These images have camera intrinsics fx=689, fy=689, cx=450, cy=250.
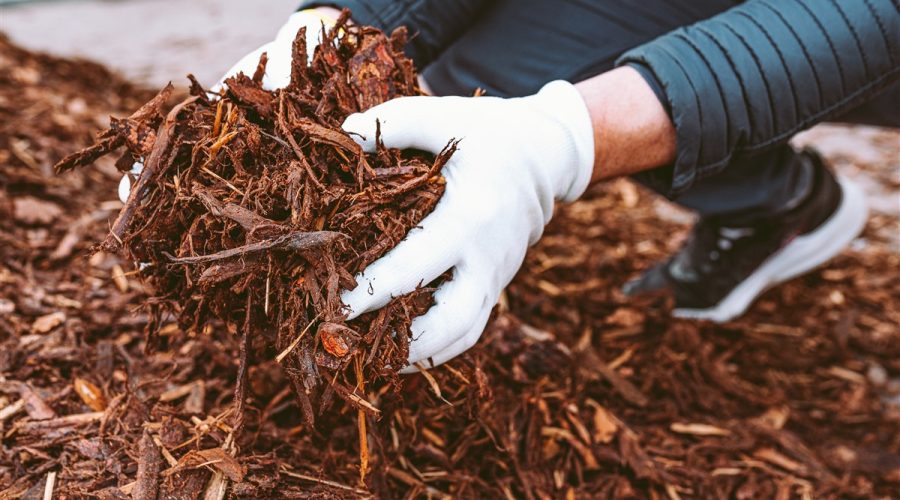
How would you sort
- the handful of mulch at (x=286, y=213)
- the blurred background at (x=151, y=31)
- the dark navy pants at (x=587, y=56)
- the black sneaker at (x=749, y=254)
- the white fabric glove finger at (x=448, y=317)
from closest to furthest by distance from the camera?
the handful of mulch at (x=286, y=213) → the white fabric glove finger at (x=448, y=317) → the dark navy pants at (x=587, y=56) → the black sneaker at (x=749, y=254) → the blurred background at (x=151, y=31)

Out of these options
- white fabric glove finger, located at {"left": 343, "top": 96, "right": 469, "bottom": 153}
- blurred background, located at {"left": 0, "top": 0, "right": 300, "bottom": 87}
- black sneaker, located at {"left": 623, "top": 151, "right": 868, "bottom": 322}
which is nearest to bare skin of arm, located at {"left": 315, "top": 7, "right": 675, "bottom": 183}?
white fabric glove finger, located at {"left": 343, "top": 96, "right": 469, "bottom": 153}

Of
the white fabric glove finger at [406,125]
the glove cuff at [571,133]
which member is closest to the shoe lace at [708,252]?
the glove cuff at [571,133]

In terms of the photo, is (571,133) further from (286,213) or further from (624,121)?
(286,213)

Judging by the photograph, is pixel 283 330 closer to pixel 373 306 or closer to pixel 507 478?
pixel 373 306

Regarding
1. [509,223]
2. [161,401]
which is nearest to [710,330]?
[509,223]

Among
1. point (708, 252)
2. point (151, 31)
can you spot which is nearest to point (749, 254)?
point (708, 252)

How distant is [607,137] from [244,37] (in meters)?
3.75

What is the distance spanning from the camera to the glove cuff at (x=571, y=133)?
1.37m

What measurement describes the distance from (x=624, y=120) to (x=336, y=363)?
79 cm

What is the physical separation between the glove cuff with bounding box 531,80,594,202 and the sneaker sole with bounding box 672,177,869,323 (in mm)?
1146

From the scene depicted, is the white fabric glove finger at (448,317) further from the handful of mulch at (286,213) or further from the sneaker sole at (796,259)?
the sneaker sole at (796,259)

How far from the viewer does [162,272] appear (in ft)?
4.19

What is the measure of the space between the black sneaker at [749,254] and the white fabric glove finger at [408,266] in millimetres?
→ 1344

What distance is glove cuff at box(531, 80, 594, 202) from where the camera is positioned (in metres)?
1.37
